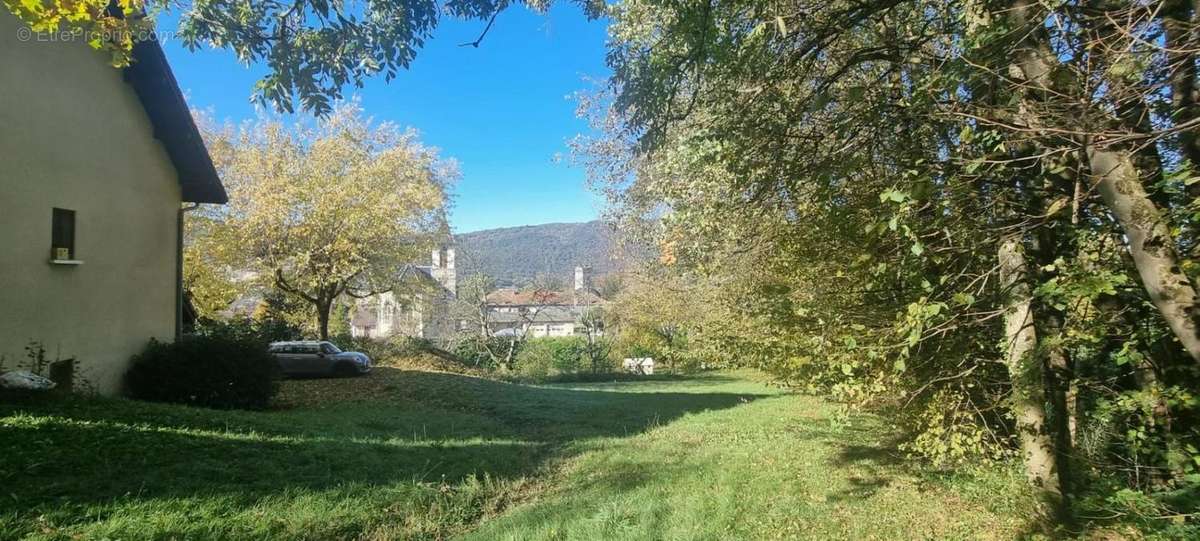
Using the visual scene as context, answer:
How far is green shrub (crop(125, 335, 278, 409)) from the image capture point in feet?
34.8

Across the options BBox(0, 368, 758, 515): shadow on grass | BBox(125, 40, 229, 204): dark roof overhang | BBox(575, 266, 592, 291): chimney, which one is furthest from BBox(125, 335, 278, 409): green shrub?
BBox(575, 266, 592, 291): chimney

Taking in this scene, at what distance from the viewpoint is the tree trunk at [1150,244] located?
2811 mm

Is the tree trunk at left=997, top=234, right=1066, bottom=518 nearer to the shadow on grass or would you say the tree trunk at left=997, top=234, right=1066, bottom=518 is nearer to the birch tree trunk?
the birch tree trunk

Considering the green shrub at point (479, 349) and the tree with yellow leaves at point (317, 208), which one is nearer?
the tree with yellow leaves at point (317, 208)

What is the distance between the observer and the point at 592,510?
5305 mm

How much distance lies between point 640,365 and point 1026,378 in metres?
27.4

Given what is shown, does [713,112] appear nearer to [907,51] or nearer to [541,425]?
[907,51]

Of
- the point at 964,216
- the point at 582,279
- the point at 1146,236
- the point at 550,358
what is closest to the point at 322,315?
the point at 550,358

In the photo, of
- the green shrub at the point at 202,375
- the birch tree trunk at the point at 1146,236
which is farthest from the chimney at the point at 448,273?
the birch tree trunk at the point at 1146,236

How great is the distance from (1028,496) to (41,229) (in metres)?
12.1

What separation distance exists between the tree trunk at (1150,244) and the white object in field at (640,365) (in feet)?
93.0

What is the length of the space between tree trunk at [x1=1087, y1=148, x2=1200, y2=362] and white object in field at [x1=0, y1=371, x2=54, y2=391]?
10580 mm

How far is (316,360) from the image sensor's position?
1933 centimetres

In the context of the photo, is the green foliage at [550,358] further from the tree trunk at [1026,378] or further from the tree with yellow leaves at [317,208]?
the tree trunk at [1026,378]
